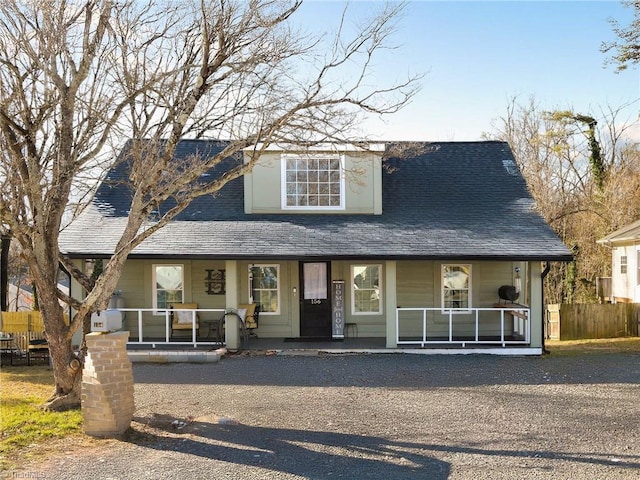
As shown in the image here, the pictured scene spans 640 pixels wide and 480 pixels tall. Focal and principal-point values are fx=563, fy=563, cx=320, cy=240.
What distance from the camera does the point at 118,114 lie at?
822 centimetres

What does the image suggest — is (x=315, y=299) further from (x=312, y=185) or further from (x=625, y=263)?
(x=625, y=263)

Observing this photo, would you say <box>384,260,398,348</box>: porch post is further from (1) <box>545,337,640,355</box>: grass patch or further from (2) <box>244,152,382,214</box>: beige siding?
(1) <box>545,337,640,355</box>: grass patch

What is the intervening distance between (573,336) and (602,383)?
781cm

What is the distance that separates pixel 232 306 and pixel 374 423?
592cm

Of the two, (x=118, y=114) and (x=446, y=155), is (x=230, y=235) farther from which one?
(x=446, y=155)

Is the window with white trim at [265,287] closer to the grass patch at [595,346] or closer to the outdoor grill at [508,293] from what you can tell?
the outdoor grill at [508,293]

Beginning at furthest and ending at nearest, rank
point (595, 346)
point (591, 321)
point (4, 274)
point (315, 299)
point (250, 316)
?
point (4, 274) → point (591, 321) → point (595, 346) → point (315, 299) → point (250, 316)

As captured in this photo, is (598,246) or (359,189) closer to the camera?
(359,189)

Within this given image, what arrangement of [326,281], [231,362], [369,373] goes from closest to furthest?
[369,373] → [231,362] → [326,281]

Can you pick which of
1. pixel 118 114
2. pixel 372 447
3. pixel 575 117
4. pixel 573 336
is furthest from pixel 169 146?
pixel 575 117

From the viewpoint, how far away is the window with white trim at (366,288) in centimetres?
1424

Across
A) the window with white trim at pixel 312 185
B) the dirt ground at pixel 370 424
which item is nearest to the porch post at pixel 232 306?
the dirt ground at pixel 370 424

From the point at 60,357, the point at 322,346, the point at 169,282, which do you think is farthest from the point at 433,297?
the point at 60,357

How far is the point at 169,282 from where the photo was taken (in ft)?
46.3
